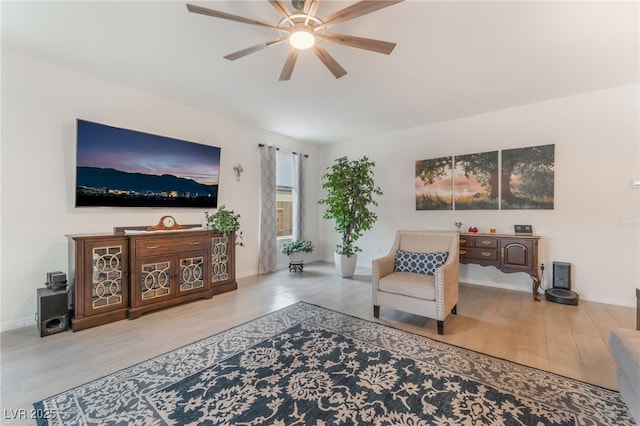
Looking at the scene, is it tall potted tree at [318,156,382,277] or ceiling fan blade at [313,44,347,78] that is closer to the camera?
→ ceiling fan blade at [313,44,347,78]

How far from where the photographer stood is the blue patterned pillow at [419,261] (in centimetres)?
304

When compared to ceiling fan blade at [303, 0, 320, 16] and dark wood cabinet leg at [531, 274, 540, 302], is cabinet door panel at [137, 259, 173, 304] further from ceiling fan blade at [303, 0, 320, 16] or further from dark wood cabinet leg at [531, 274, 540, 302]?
dark wood cabinet leg at [531, 274, 540, 302]

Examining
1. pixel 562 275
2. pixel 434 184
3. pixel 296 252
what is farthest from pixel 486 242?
pixel 296 252

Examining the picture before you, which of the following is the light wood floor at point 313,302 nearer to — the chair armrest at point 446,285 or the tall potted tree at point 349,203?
the chair armrest at point 446,285

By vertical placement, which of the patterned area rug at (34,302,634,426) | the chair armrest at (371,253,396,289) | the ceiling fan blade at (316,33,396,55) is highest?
the ceiling fan blade at (316,33,396,55)

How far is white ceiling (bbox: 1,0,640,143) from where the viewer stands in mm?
2129

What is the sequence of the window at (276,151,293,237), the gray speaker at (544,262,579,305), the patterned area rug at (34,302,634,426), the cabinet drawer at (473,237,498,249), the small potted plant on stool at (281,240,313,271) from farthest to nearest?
the window at (276,151,293,237) < the small potted plant on stool at (281,240,313,271) < the cabinet drawer at (473,237,498,249) < the gray speaker at (544,262,579,305) < the patterned area rug at (34,302,634,426)

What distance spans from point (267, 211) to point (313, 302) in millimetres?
2253

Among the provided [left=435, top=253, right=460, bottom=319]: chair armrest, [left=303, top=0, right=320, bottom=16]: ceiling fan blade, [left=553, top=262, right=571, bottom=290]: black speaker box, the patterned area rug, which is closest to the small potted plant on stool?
the patterned area rug

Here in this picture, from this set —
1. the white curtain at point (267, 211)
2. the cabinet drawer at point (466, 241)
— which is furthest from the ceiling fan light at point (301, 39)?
the cabinet drawer at point (466, 241)

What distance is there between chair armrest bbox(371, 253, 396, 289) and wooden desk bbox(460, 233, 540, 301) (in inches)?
59.1

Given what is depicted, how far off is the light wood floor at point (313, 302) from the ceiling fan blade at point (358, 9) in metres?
2.75

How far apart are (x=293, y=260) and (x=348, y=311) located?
2248mm

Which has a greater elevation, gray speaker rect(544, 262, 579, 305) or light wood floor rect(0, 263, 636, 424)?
gray speaker rect(544, 262, 579, 305)
